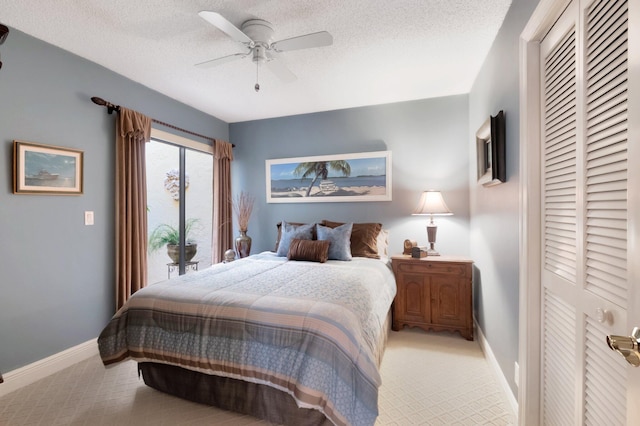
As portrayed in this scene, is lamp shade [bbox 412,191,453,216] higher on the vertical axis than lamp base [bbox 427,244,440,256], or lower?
higher

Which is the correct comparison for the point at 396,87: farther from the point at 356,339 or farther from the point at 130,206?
the point at 130,206

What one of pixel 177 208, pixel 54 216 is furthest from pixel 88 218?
pixel 177 208

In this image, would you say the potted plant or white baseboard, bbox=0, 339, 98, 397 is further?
the potted plant

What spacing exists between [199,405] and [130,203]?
6.69ft

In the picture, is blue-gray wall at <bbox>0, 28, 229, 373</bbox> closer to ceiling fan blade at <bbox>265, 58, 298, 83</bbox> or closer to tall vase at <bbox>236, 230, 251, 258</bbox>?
tall vase at <bbox>236, 230, 251, 258</bbox>

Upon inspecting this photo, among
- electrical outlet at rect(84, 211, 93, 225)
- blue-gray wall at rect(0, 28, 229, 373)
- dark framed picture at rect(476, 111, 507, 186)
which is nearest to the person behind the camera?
dark framed picture at rect(476, 111, 507, 186)

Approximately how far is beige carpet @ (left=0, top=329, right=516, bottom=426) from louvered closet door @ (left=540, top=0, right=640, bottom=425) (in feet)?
1.73

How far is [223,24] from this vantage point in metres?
1.75

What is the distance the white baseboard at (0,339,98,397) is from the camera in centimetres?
205

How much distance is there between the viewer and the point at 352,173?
382 centimetres

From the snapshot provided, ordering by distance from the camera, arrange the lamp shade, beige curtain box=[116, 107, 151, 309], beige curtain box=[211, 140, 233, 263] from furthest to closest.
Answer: beige curtain box=[211, 140, 233, 263] < the lamp shade < beige curtain box=[116, 107, 151, 309]

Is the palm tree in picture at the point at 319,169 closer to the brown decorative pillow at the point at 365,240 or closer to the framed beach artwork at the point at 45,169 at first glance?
the brown decorative pillow at the point at 365,240

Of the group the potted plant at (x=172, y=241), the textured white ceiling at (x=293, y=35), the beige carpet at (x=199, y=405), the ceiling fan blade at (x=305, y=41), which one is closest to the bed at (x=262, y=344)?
the beige carpet at (x=199, y=405)

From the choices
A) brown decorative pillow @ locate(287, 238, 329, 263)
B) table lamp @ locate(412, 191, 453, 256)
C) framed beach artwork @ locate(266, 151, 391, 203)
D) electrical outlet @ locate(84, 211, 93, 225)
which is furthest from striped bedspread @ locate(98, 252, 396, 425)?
framed beach artwork @ locate(266, 151, 391, 203)
